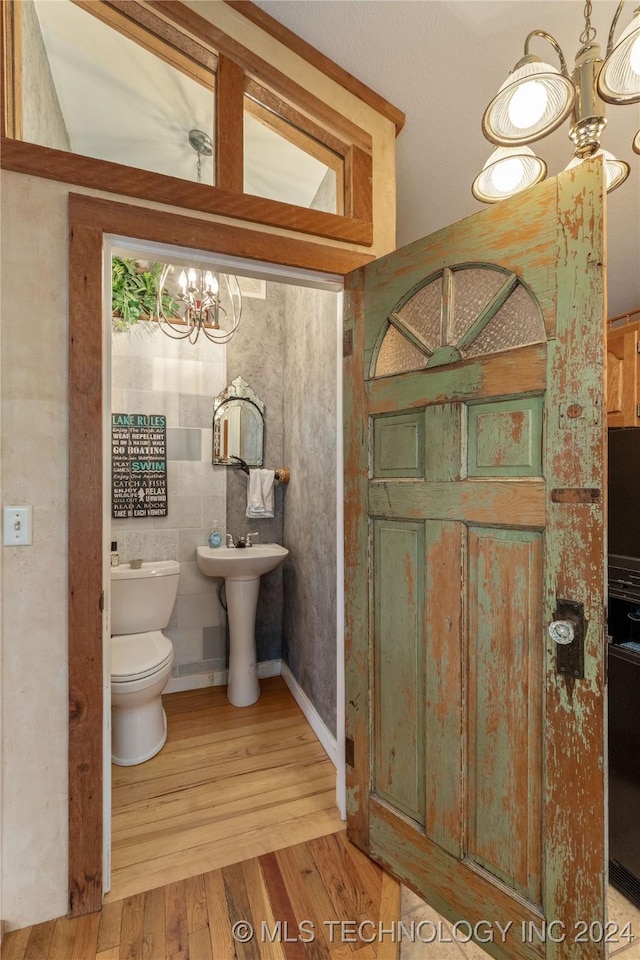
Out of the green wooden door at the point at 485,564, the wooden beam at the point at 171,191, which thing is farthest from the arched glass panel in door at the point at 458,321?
the wooden beam at the point at 171,191

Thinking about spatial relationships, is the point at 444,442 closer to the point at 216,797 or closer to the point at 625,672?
the point at 625,672

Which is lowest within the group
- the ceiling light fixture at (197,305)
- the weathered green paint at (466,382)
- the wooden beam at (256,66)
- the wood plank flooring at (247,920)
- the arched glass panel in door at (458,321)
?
the wood plank flooring at (247,920)

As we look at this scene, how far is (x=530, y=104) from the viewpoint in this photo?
1.02m

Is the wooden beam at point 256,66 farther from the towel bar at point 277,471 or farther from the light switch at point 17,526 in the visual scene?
the towel bar at point 277,471

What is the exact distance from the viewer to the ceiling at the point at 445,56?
4.51 ft

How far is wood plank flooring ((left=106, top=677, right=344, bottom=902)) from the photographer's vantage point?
4.83 feet

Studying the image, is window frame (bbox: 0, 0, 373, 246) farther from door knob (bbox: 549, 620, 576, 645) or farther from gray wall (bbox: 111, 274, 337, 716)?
door knob (bbox: 549, 620, 576, 645)

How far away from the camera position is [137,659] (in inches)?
78.3

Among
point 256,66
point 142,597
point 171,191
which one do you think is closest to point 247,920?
point 142,597

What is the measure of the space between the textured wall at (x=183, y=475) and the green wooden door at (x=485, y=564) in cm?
149

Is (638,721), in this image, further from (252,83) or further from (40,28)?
(40,28)

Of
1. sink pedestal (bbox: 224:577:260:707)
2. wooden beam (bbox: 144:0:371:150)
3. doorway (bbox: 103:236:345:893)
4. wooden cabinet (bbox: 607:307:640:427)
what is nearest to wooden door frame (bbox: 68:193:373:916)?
wooden beam (bbox: 144:0:371:150)

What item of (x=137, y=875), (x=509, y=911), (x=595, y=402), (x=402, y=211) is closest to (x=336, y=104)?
(x=402, y=211)

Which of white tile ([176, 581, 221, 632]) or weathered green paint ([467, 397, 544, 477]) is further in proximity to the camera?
white tile ([176, 581, 221, 632])
